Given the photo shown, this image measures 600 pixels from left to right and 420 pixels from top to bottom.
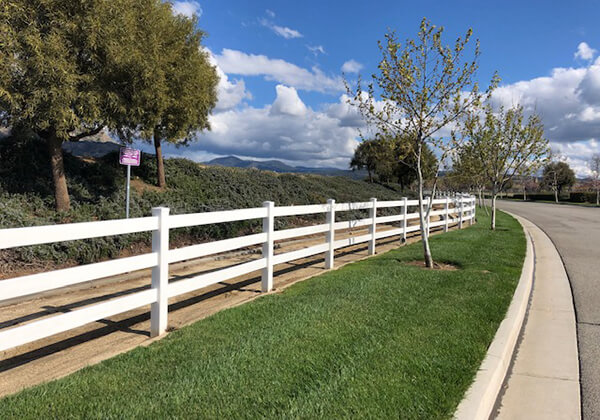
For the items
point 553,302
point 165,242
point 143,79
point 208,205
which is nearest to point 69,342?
point 165,242

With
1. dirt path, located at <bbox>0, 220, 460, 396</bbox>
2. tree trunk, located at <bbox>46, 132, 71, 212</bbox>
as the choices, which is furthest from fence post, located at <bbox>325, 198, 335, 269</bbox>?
tree trunk, located at <bbox>46, 132, 71, 212</bbox>

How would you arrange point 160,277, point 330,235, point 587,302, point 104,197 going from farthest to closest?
point 104,197
point 330,235
point 587,302
point 160,277

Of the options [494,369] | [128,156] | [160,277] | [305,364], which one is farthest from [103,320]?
[128,156]

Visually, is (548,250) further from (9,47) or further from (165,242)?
(9,47)

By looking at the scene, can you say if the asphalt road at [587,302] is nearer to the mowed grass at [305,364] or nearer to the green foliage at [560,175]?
the mowed grass at [305,364]

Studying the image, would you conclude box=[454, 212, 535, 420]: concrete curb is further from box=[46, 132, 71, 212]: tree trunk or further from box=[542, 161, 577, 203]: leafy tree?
box=[542, 161, 577, 203]: leafy tree

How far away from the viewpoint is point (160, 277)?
4387mm

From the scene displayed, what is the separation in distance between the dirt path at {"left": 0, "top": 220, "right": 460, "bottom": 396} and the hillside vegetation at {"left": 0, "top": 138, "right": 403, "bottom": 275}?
6.03ft

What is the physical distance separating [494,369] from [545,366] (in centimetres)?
94

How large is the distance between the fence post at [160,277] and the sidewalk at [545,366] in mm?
3314

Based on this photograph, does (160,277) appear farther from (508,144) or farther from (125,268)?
(508,144)

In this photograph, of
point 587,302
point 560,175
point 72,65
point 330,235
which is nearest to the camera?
point 587,302

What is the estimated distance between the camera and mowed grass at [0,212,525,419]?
9.14 ft

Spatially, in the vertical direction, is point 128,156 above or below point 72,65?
below
